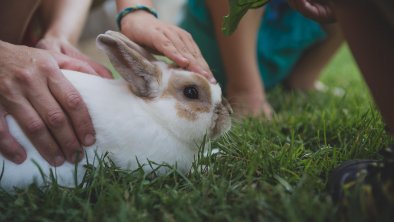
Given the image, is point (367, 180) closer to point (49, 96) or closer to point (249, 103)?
point (49, 96)

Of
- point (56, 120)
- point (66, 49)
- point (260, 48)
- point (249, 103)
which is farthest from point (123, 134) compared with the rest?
point (260, 48)

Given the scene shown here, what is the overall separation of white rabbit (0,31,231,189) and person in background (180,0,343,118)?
739 millimetres

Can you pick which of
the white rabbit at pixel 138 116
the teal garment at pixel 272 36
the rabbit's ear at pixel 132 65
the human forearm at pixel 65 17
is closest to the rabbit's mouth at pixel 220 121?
the white rabbit at pixel 138 116

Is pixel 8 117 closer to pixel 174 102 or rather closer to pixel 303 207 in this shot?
pixel 174 102

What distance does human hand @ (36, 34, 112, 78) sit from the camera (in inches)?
65.2

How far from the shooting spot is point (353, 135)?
5.02 feet

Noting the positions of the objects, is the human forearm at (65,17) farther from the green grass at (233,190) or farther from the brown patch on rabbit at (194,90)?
the green grass at (233,190)

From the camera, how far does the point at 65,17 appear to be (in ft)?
6.64

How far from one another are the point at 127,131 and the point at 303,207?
566mm

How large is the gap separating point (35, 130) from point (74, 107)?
4.8 inches

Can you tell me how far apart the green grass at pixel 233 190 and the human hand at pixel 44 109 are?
128 mm

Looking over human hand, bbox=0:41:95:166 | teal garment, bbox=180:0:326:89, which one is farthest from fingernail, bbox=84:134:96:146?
teal garment, bbox=180:0:326:89

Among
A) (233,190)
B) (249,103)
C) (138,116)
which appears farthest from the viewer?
(249,103)

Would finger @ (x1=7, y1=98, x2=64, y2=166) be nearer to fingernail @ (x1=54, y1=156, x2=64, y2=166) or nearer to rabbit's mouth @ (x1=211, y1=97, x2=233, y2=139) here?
fingernail @ (x1=54, y1=156, x2=64, y2=166)
